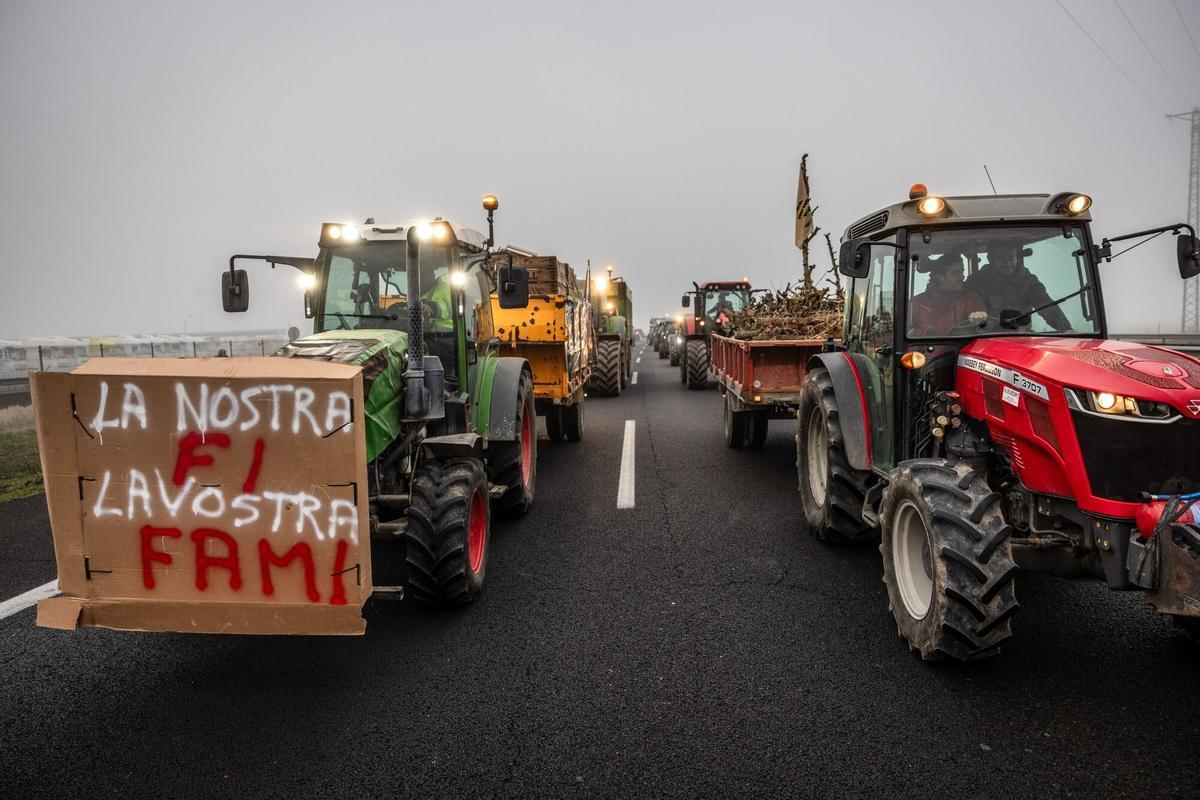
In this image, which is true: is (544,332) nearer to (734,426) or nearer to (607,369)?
(734,426)

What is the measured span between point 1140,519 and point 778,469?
5302 millimetres

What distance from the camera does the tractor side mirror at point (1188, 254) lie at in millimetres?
4090

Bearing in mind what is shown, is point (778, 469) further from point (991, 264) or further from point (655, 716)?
point (655, 716)

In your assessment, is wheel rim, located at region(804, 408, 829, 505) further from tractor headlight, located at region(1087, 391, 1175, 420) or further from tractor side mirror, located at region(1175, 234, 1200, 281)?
tractor headlight, located at region(1087, 391, 1175, 420)

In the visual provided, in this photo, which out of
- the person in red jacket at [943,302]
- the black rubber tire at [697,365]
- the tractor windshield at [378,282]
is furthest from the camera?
the black rubber tire at [697,365]

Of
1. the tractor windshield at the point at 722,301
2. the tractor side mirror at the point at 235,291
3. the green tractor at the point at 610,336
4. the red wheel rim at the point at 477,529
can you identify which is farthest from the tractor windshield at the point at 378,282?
the tractor windshield at the point at 722,301

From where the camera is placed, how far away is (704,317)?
18.0 m

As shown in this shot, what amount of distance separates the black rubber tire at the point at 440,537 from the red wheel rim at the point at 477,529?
18 centimetres

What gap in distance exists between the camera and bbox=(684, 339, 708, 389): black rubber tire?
1711 cm

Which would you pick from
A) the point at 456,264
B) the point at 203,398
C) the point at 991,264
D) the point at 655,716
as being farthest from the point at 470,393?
the point at 991,264

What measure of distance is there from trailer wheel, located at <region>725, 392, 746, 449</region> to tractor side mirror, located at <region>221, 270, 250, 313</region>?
6.10 meters

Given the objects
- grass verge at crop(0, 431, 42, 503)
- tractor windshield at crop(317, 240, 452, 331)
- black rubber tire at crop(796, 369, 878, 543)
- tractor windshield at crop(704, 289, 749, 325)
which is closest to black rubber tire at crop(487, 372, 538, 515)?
tractor windshield at crop(317, 240, 452, 331)

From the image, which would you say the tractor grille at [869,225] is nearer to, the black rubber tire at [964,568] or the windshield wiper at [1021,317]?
the windshield wiper at [1021,317]

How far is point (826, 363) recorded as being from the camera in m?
5.61
